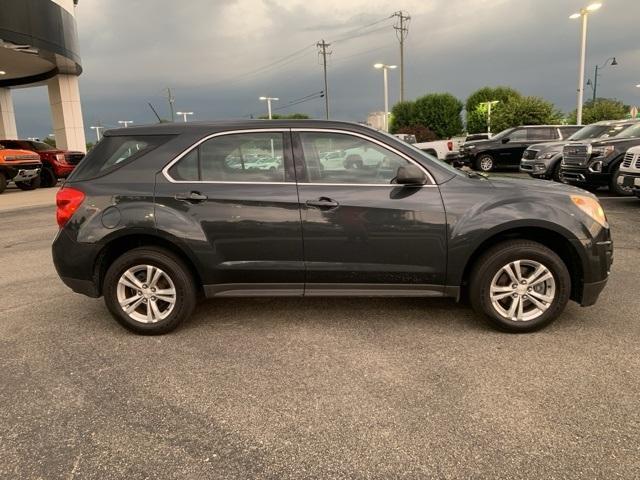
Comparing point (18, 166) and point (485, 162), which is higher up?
point (18, 166)

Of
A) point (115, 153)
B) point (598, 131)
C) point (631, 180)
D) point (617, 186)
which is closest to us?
point (115, 153)

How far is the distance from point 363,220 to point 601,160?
29.6ft

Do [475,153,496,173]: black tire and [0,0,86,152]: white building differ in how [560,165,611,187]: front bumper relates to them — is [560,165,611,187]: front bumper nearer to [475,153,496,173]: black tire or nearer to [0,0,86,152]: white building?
[475,153,496,173]: black tire

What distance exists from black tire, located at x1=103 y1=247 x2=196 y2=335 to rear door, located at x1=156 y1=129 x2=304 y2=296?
0.59ft

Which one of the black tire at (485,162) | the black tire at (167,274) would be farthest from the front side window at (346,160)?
the black tire at (485,162)

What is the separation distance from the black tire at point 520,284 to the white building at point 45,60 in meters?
17.5

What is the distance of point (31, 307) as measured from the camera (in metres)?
4.95

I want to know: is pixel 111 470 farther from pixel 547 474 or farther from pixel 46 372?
pixel 547 474

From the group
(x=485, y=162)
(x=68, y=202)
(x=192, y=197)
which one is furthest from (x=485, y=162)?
(x=68, y=202)

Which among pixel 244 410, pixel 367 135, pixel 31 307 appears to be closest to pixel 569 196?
pixel 367 135

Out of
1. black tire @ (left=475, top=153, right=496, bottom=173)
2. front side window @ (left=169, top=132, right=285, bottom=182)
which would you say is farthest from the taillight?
black tire @ (left=475, top=153, right=496, bottom=173)

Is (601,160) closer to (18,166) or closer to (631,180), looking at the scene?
(631,180)

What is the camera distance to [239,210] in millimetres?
3871

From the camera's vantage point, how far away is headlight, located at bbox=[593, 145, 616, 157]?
10.6m
